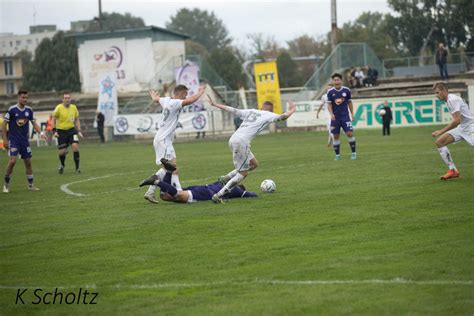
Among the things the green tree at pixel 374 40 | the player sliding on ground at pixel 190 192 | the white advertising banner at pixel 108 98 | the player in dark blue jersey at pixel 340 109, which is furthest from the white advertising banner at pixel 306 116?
the green tree at pixel 374 40

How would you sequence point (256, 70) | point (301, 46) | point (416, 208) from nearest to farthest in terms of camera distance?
point (416, 208)
point (256, 70)
point (301, 46)

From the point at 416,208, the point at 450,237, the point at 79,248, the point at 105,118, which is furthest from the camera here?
the point at 105,118

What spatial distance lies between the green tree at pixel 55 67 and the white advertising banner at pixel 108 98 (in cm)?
4197

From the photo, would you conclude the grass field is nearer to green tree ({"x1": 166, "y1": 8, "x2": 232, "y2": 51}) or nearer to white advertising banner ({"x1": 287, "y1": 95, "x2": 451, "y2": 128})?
white advertising banner ({"x1": 287, "y1": 95, "x2": 451, "y2": 128})

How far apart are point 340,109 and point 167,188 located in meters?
10.6

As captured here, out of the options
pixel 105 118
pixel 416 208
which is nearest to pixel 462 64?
pixel 105 118

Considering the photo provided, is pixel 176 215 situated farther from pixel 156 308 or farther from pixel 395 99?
pixel 395 99

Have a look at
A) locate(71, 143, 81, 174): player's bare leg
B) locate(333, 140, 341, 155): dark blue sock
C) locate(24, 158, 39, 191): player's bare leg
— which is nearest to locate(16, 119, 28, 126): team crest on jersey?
locate(24, 158, 39, 191): player's bare leg

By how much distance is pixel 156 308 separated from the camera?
8.06 m

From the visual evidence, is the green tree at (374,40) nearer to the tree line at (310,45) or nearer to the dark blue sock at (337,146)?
the tree line at (310,45)

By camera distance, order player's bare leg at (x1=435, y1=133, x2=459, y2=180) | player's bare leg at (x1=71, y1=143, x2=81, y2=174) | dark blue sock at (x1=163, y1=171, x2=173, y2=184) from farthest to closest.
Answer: player's bare leg at (x1=71, y1=143, x2=81, y2=174) < player's bare leg at (x1=435, y1=133, x2=459, y2=180) < dark blue sock at (x1=163, y1=171, x2=173, y2=184)

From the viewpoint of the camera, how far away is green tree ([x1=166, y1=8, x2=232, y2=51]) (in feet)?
551

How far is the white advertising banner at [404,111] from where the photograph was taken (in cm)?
4781

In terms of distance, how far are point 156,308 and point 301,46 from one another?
4293 inches
